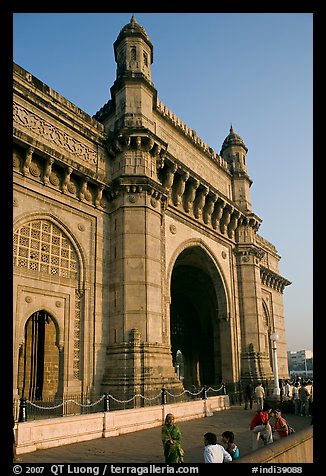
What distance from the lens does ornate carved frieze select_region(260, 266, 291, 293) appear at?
35.3 meters

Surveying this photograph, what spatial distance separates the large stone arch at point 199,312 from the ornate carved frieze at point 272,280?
7446mm

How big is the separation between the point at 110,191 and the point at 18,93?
16.5 ft

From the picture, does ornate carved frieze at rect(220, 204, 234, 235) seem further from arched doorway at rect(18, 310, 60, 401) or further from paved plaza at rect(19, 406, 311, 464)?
paved plaza at rect(19, 406, 311, 464)

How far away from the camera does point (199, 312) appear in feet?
99.2

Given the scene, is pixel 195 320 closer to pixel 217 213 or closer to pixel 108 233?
pixel 217 213

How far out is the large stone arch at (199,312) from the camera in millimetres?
23984

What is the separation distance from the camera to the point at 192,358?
31219mm

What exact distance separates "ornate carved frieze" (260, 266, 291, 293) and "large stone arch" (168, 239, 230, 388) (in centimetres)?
745

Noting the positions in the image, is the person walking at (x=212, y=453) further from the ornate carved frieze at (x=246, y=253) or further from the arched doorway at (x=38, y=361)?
the ornate carved frieze at (x=246, y=253)

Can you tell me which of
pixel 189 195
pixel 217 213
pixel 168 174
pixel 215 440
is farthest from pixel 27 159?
pixel 217 213

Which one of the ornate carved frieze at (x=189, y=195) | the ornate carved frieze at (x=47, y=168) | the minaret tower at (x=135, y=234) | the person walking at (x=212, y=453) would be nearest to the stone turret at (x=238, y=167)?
the ornate carved frieze at (x=189, y=195)

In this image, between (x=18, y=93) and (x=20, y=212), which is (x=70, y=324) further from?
(x=18, y=93)
